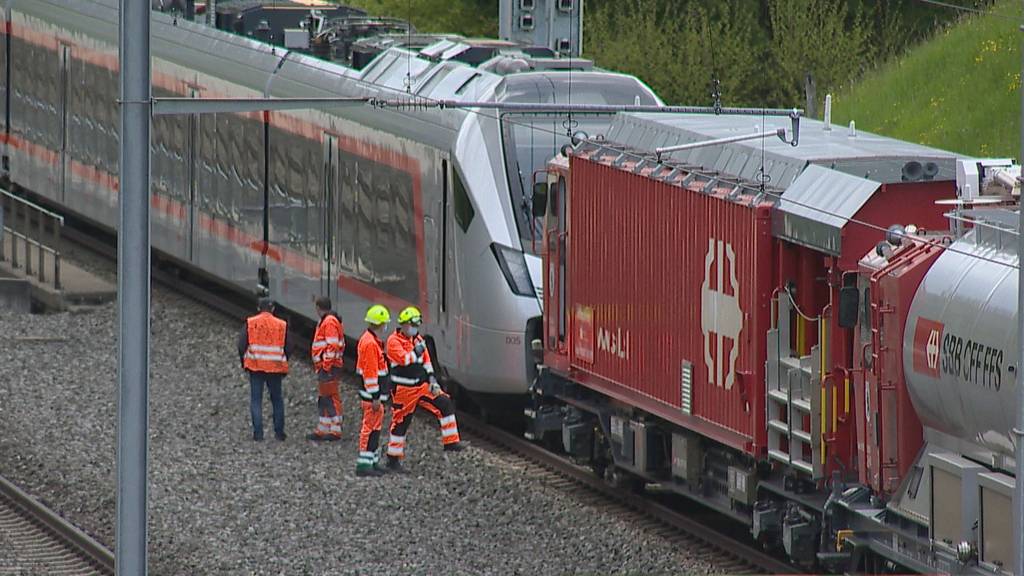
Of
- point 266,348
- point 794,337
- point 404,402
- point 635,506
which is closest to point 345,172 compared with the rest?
point 266,348

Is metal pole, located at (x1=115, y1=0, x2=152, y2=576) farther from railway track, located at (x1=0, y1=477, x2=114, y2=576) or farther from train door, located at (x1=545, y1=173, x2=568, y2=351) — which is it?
train door, located at (x1=545, y1=173, x2=568, y2=351)

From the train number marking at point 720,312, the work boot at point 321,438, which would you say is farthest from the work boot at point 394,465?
the train number marking at point 720,312

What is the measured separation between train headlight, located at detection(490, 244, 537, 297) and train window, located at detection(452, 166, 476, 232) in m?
0.37

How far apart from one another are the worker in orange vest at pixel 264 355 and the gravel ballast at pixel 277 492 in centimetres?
35

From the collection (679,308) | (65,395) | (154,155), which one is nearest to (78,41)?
(154,155)

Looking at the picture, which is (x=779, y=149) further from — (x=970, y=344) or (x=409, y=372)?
(x=409, y=372)

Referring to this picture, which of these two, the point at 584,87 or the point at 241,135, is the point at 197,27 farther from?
the point at 584,87

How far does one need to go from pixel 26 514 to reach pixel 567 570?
468cm

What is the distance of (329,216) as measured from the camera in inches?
926

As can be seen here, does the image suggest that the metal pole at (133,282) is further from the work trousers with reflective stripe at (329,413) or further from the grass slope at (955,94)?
the grass slope at (955,94)

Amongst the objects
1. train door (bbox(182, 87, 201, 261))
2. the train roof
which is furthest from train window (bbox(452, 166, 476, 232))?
train door (bbox(182, 87, 201, 261))

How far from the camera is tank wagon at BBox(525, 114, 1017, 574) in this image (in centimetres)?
1288

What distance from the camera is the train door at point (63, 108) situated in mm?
31750

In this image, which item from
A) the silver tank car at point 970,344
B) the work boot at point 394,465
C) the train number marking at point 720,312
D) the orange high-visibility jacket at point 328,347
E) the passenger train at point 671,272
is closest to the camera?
the silver tank car at point 970,344
